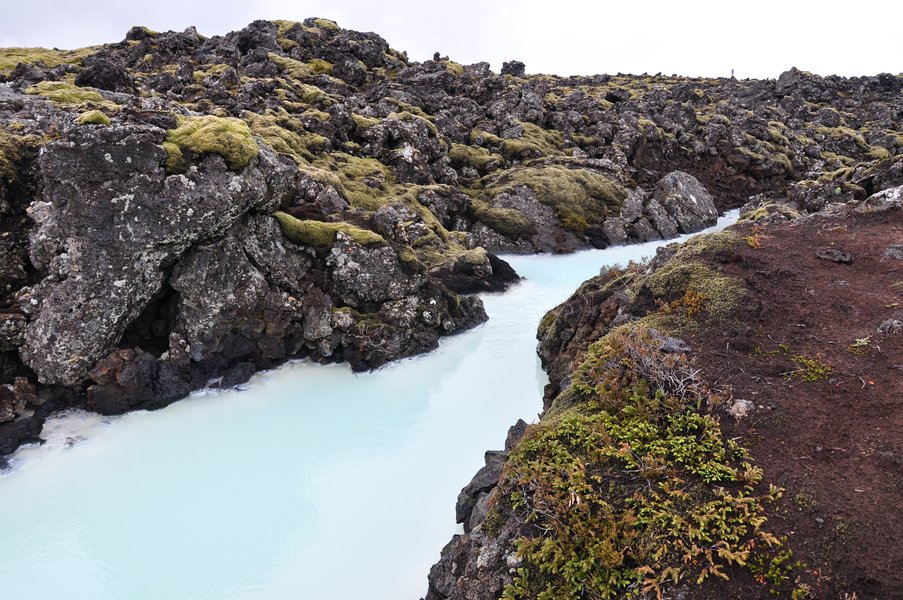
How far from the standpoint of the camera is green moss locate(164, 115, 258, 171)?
1836 centimetres

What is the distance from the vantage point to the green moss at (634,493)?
6953 mm

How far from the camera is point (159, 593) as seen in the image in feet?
37.0

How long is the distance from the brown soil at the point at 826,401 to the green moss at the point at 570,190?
26697 mm

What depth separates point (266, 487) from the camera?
14438mm

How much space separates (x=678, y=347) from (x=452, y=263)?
61.9 feet

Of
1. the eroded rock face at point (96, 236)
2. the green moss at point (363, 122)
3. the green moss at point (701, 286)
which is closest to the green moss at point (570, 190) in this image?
the green moss at point (363, 122)

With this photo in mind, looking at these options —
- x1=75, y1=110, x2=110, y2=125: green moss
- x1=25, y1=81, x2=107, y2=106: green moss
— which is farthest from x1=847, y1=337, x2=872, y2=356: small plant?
x1=25, y1=81, x2=107, y2=106: green moss

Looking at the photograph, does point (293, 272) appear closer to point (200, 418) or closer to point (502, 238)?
point (200, 418)

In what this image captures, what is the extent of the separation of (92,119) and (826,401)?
2228 cm

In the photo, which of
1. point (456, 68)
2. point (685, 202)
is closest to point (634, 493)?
point (685, 202)

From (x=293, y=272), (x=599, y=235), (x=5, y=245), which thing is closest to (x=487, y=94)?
(x=599, y=235)

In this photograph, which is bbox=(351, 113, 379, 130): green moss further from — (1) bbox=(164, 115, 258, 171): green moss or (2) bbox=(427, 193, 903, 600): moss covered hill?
(2) bbox=(427, 193, 903, 600): moss covered hill

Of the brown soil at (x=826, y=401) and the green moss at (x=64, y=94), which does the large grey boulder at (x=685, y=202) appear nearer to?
the brown soil at (x=826, y=401)

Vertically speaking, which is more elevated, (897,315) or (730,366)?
(897,315)
